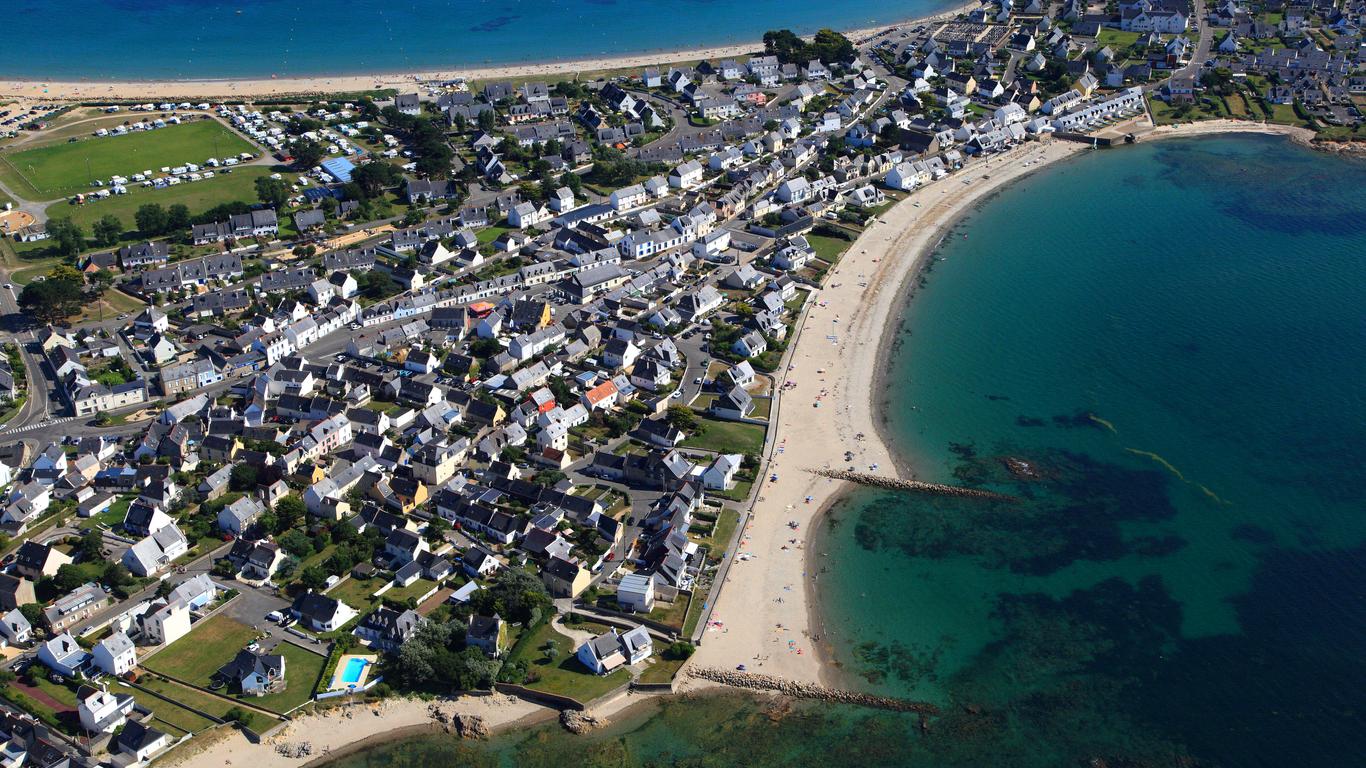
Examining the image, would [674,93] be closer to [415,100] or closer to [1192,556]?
[415,100]

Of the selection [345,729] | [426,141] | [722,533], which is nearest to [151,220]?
[426,141]

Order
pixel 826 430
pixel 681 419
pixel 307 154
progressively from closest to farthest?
pixel 681 419 → pixel 826 430 → pixel 307 154

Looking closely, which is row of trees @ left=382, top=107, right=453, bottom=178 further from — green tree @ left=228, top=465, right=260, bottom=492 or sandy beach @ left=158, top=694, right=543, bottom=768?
sandy beach @ left=158, top=694, right=543, bottom=768

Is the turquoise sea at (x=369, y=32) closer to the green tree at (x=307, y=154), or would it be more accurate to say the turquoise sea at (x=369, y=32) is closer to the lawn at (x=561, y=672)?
the green tree at (x=307, y=154)

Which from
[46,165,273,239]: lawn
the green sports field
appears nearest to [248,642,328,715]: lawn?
[46,165,273,239]: lawn

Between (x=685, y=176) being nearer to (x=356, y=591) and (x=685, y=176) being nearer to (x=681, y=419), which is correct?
(x=681, y=419)
